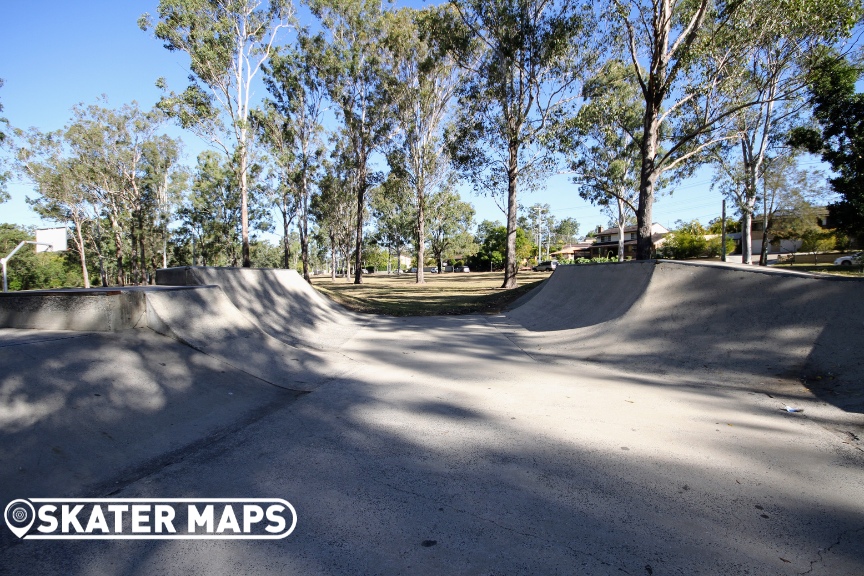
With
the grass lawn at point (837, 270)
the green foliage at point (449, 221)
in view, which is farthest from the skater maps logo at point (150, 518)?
the green foliage at point (449, 221)

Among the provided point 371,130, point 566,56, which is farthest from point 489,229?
point 566,56

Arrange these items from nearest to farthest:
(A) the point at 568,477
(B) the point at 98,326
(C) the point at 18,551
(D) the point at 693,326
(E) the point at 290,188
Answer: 1. (C) the point at 18,551
2. (A) the point at 568,477
3. (B) the point at 98,326
4. (D) the point at 693,326
5. (E) the point at 290,188

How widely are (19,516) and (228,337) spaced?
12.7 feet

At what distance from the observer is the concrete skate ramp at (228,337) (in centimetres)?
547

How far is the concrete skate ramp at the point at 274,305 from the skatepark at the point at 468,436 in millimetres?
1940

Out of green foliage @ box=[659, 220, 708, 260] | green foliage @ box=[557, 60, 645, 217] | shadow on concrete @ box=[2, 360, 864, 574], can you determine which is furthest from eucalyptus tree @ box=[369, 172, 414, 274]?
green foliage @ box=[659, 220, 708, 260]

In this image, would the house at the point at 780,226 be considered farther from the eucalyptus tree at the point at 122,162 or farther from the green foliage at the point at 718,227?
the eucalyptus tree at the point at 122,162

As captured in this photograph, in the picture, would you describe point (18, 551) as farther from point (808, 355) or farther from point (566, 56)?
point (566, 56)

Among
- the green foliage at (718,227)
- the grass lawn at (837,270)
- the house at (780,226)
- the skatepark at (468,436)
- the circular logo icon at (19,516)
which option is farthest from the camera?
the green foliage at (718,227)

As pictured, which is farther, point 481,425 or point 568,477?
point 481,425

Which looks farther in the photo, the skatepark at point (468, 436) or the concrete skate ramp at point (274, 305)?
the concrete skate ramp at point (274, 305)

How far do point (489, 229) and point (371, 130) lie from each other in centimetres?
6163

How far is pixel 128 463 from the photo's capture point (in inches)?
126

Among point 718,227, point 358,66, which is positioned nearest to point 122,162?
point 358,66
